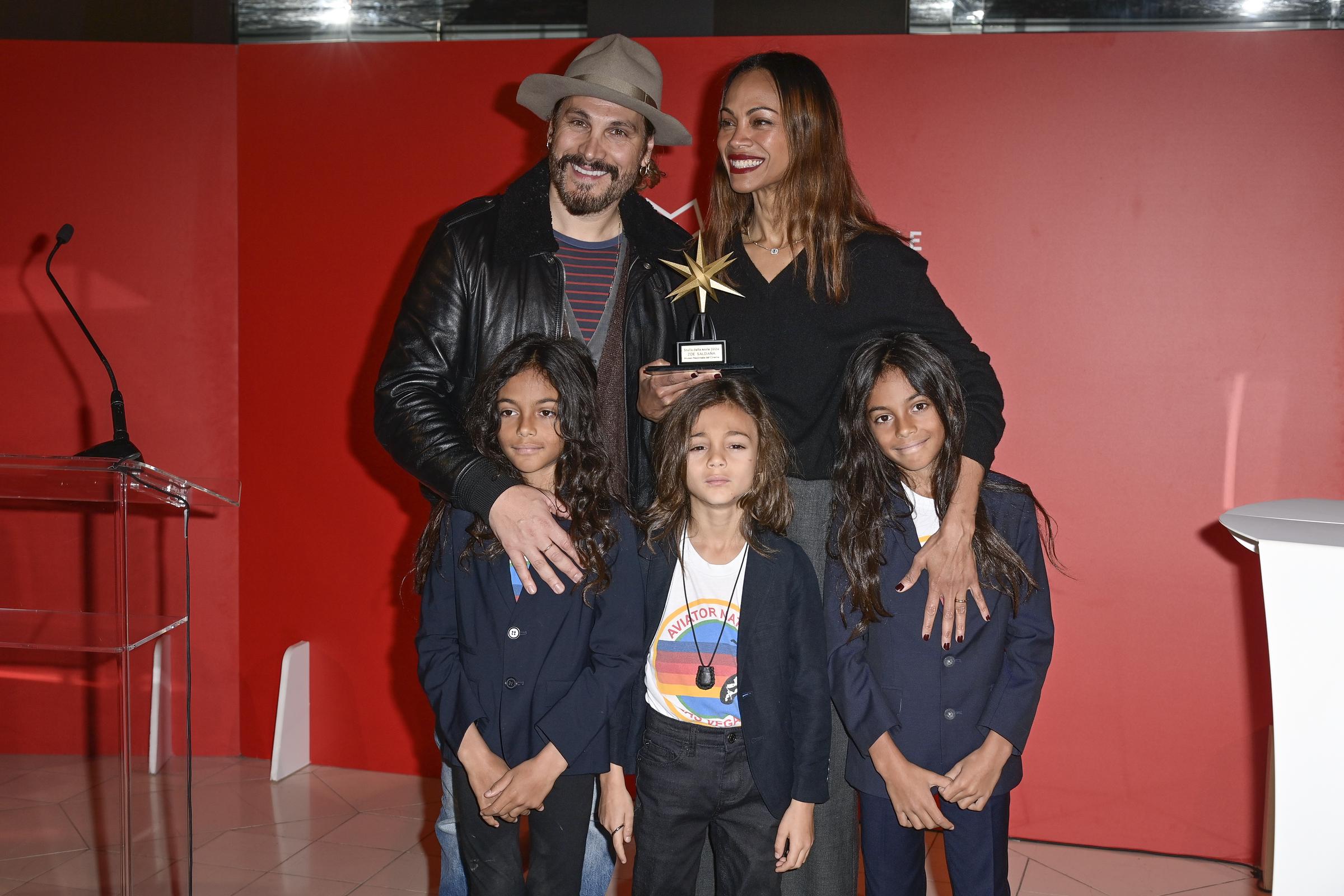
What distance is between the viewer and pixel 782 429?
7.00 feet

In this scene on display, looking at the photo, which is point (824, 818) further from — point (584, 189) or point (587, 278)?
point (584, 189)

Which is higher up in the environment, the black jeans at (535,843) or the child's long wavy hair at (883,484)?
the child's long wavy hair at (883,484)

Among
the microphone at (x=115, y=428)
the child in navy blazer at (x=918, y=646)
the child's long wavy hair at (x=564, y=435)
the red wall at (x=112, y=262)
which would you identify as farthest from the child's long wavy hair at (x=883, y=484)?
the red wall at (x=112, y=262)

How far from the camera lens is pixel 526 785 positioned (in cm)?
187

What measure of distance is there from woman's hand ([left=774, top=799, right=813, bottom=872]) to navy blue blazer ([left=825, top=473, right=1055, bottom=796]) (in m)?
0.16

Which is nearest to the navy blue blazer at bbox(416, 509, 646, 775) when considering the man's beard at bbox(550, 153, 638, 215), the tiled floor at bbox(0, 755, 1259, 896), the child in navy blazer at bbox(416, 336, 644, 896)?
the child in navy blazer at bbox(416, 336, 644, 896)

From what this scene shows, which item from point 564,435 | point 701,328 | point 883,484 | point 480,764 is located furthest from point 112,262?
point 883,484

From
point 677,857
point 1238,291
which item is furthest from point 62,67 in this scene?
point 1238,291

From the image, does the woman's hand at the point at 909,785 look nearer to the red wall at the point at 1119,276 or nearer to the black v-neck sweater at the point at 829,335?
the black v-neck sweater at the point at 829,335

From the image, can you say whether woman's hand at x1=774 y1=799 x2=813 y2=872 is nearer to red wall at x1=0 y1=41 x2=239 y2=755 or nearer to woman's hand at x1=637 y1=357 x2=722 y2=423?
woman's hand at x1=637 y1=357 x2=722 y2=423

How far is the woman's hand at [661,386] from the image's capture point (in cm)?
205

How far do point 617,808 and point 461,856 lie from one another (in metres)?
0.32

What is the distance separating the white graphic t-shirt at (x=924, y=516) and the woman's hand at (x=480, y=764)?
0.93 meters

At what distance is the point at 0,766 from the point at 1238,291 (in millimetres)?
4271
